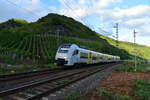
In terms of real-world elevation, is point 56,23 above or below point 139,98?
above

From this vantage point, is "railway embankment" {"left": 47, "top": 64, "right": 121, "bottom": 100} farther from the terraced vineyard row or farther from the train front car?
the terraced vineyard row

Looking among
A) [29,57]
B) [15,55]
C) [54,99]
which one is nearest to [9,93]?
[54,99]

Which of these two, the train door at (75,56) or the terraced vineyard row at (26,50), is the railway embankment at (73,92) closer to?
the train door at (75,56)

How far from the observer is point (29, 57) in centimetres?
4159

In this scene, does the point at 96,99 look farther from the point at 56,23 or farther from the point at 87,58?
the point at 56,23

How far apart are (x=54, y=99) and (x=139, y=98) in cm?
370

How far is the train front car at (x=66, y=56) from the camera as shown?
33.2m

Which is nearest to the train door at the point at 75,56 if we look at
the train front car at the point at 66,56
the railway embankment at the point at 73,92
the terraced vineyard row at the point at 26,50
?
the train front car at the point at 66,56

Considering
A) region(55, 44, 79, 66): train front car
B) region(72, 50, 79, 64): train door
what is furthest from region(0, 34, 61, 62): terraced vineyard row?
region(72, 50, 79, 64): train door

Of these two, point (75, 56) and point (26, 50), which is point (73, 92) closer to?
point (75, 56)

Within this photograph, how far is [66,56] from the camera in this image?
3328 cm

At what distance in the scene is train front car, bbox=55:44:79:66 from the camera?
33250 mm

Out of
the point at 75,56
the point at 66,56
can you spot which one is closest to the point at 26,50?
Answer: the point at 75,56

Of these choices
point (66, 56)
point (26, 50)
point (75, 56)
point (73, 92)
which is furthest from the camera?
point (26, 50)
